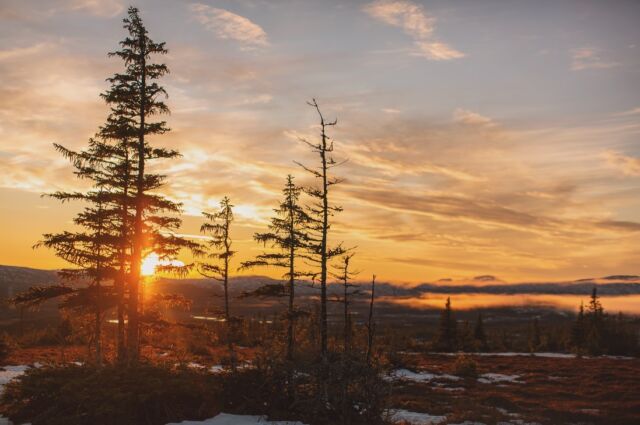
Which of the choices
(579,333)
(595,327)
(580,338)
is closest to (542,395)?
(595,327)

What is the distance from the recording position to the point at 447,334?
77000 mm

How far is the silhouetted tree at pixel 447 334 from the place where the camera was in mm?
74500

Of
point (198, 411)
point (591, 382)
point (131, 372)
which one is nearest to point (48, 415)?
point (131, 372)

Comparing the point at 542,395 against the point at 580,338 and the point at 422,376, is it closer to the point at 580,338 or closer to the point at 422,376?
the point at 422,376

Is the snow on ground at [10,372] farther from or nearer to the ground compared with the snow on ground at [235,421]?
nearer to the ground

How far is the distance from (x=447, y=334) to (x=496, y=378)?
33.5 metres

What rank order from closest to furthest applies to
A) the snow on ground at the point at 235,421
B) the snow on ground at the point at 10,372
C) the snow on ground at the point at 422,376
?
1. the snow on ground at the point at 235,421
2. the snow on ground at the point at 10,372
3. the snow on ground at the point at 422,376

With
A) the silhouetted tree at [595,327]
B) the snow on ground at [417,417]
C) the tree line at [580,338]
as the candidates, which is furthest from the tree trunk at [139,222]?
the silhouetted tree at [595,327]

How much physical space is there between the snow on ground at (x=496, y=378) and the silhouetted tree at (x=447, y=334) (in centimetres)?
2747

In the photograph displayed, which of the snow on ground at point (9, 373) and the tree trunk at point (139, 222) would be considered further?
the snow on ground at point (9, 373)

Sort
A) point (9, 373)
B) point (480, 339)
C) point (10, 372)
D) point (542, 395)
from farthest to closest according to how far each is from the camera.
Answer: point (480, 339) < point (542, 395) < point (10, 372) < point (9, 373)

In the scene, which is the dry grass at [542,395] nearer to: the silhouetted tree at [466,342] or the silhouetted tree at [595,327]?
the silhouetted tree at [595,327]

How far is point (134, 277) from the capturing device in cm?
2142

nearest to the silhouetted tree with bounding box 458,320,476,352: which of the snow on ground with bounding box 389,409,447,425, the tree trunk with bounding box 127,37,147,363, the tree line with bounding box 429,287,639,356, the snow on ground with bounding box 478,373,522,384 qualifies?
the tree line with bounding box 429,287,639,356
